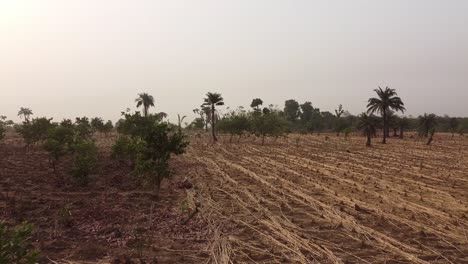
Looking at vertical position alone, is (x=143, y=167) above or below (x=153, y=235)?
above

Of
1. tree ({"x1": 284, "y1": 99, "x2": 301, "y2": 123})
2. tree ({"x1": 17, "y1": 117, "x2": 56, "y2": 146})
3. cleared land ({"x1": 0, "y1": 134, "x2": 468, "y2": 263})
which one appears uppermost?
tree ({"x1": 284, "y1": 99, "x2": 301, "y2": 123})

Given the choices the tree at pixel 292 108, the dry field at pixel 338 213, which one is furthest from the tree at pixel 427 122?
the tree at pixel 292 108

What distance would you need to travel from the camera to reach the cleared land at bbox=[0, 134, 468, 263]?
9.17 metres

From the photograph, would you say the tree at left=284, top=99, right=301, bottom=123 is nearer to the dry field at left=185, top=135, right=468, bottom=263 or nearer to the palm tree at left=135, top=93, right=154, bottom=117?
the palm tree at left=135, top=93, right=154, bottom=117

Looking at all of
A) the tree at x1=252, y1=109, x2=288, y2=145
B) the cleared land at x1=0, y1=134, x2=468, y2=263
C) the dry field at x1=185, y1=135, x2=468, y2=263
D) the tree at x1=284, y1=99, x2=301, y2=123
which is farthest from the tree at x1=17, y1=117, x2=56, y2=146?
the tree at x1=284, y1=99, x2=301, y2=123

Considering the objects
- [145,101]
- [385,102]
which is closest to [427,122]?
[385,102]

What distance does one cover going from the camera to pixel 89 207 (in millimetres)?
13164

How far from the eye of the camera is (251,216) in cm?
1238

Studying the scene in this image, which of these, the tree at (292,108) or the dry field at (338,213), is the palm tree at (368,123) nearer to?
the dry field at (338,213)

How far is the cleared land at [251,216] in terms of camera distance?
30.1 feet

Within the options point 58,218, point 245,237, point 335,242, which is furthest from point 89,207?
point 335,242

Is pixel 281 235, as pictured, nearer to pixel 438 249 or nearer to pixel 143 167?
pixel 438 249

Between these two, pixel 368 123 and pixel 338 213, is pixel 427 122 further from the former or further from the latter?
pixel 338 213

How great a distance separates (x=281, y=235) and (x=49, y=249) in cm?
578
